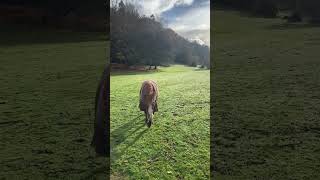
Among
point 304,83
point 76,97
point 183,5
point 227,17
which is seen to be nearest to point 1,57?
point 76,97

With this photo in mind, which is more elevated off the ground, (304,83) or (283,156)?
(304,83)

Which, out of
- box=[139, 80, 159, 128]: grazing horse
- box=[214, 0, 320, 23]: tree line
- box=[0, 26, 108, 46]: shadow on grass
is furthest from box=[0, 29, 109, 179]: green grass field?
box=[214, 0, 320, 23]: tree line

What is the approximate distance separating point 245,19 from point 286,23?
0.40 m

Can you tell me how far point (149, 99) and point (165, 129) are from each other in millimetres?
307

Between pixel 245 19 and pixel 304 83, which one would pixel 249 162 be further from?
pixel 245 19

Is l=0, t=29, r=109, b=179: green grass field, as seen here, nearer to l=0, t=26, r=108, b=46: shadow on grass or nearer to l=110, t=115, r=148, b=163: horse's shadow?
l=0, t=26, r=108, b=46: shadow on grass

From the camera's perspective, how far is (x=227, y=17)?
518 centimetres

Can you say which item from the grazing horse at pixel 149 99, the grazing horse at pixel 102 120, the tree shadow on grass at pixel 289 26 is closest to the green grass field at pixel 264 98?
the tree shadow on grass at pixel 289 26

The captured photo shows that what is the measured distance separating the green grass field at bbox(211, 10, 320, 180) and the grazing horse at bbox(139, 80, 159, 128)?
0.58 meters

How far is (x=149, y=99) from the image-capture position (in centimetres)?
499

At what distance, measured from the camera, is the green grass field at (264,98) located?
16.7 ft

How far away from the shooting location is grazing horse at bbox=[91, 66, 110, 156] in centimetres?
500

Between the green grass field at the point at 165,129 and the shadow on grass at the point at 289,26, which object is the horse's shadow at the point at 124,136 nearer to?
the green grass field at the point at 165,129

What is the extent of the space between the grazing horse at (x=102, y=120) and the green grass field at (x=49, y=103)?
74 mm
